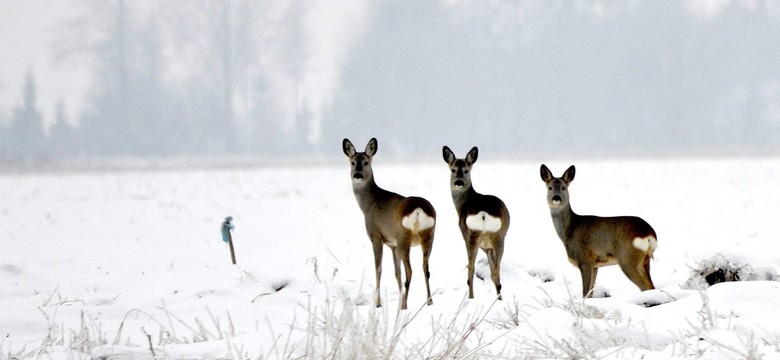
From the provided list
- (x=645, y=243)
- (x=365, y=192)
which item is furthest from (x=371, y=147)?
(x=645, y=243)

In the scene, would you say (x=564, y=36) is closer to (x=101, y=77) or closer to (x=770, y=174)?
(x=101, y=77)

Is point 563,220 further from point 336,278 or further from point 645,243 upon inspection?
point 336,278

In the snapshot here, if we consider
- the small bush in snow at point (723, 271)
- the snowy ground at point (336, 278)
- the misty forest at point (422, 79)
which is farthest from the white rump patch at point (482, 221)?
the misty forest at point (422, 79)

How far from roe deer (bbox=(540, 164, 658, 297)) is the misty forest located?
50269 mm

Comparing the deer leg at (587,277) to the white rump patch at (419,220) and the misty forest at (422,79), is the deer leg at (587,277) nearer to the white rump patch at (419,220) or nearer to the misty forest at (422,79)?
the white rump patch at (419,220)

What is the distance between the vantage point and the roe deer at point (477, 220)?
7074mm

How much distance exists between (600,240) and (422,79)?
5753 centimetres

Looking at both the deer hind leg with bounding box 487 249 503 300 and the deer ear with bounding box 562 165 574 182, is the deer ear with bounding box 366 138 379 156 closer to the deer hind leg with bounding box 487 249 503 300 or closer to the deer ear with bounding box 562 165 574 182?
the deer hind leg with bounding box 487 249 503 300

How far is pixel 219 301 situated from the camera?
26.3 feet

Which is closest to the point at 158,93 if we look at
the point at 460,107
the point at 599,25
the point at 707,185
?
the point at 460,107

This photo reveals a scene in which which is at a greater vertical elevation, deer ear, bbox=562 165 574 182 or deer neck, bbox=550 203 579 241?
deer ear, bbox=562 165 574 182

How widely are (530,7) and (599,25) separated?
17.2 ft

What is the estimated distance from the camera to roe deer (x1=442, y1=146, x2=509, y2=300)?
7074 mm

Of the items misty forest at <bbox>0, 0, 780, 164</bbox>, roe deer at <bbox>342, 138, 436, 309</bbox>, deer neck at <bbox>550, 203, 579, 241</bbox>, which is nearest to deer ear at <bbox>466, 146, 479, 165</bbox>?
roe deer at <bbox>342, 138, 436, 309</bbox>
